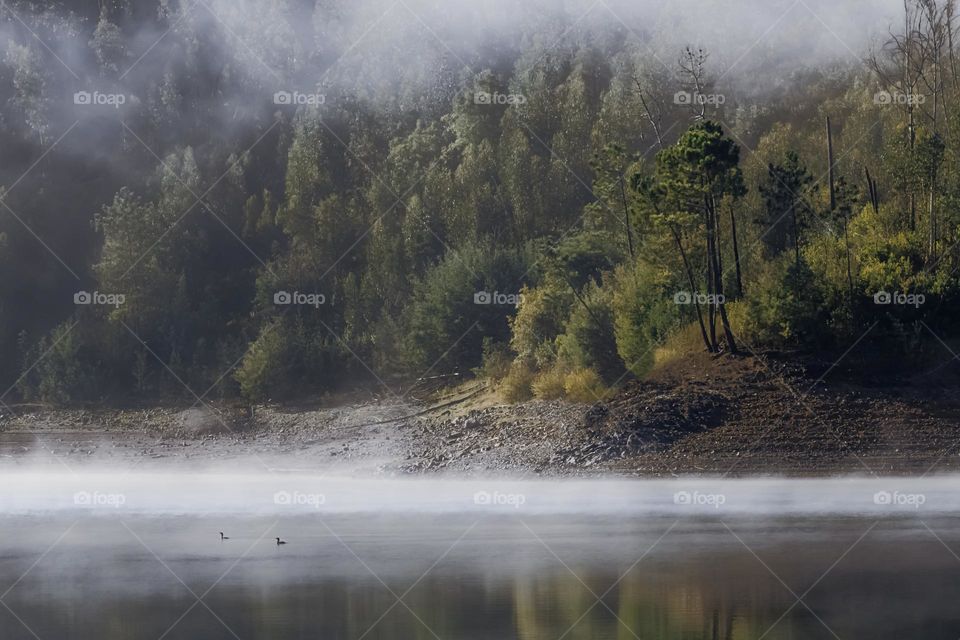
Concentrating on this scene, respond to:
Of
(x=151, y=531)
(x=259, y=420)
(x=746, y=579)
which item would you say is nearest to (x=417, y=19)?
(x=259, y=420)

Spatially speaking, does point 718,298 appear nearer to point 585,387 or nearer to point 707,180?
point 707,180

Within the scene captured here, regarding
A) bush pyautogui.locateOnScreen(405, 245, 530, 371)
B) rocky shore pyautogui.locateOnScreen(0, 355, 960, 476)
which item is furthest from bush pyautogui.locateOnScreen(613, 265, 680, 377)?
bush pyautogui.locateOnScreen(405, 245, 530, 371)

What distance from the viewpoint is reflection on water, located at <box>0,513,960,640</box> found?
2050 cm

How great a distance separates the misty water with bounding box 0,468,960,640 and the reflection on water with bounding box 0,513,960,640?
0.06 m

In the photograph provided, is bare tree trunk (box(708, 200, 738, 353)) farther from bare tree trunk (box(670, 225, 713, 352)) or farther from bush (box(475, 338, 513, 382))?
bush (box(475, 338, 513, 382))

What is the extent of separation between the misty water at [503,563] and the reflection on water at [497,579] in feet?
0.19

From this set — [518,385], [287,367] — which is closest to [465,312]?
[287,367]

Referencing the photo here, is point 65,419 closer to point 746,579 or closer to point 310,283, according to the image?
point 310,283

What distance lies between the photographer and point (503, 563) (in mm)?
26250

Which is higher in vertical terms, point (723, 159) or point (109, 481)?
point (723, 159)

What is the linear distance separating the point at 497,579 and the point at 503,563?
1.83 m

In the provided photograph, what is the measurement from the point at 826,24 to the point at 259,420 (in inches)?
1364

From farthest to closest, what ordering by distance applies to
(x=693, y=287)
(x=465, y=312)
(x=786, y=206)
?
(x=465, y=312), (x=786, y=206), (x=693, y=287)

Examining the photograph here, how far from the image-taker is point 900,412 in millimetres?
41938
